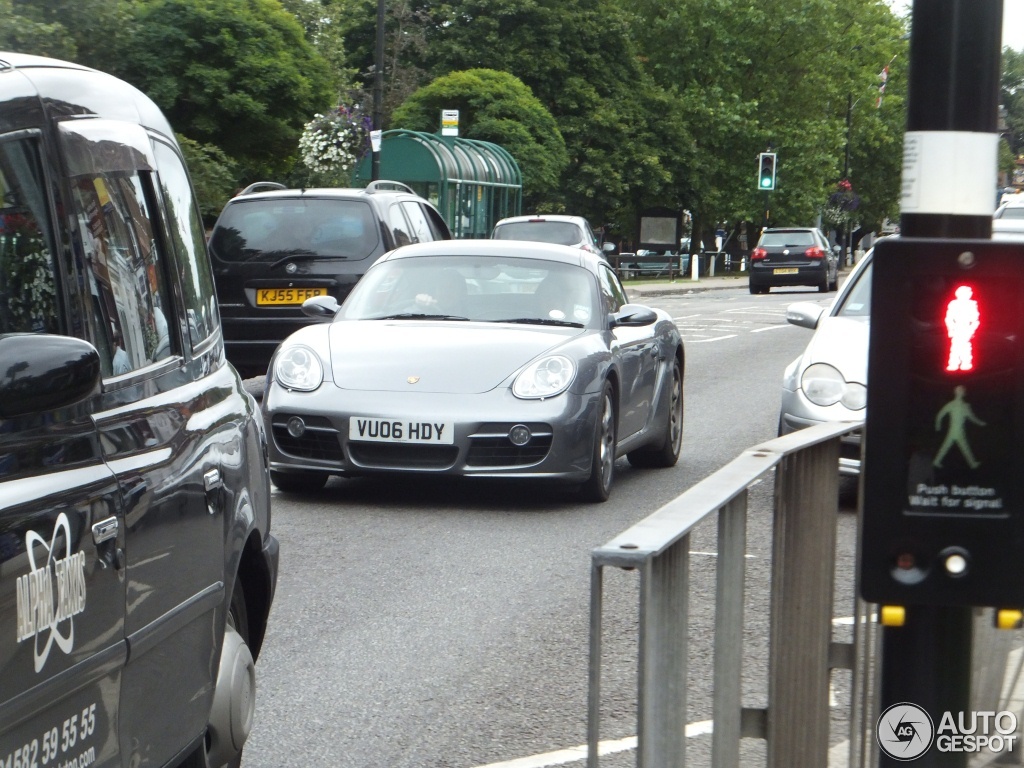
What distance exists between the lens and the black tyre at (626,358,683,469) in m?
10.9

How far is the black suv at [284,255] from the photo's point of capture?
558 inches

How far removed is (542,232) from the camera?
94.4 ft

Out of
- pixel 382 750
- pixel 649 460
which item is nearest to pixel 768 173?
pixel 649 460

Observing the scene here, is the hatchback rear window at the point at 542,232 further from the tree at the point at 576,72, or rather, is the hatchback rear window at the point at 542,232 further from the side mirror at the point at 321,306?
the tree at the point at 576,72

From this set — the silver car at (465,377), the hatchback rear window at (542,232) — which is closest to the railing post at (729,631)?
the silver car at (465,377)

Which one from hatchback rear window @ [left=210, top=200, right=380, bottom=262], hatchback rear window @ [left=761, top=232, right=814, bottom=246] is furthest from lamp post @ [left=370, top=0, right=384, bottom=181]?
hatchback rear window @ [left=210, top=200, right=380, bottom=262]

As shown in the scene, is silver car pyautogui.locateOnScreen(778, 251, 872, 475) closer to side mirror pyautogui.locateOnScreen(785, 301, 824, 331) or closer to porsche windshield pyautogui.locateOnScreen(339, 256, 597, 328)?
side mirror pyautogui.locateOnScreen(785, 301, 824, 331)

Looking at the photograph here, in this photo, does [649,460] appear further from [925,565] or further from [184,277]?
[925,565]

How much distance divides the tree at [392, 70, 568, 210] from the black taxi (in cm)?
4667

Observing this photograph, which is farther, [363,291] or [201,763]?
[363,291]

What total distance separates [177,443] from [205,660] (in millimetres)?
494

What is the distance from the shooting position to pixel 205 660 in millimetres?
3773

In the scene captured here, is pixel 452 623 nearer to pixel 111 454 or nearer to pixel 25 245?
pixel 111 454

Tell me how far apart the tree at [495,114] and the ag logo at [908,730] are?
47.9 m
